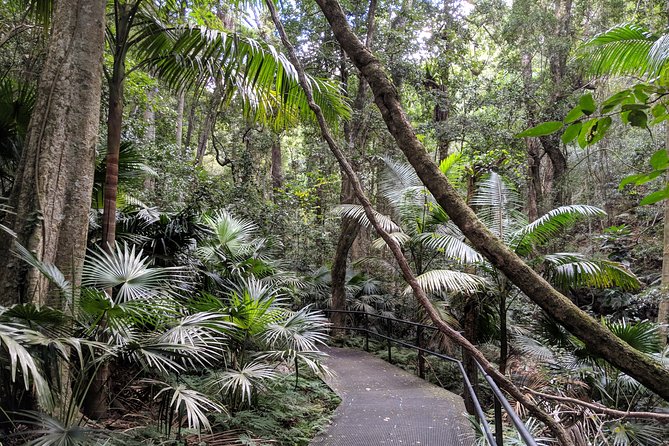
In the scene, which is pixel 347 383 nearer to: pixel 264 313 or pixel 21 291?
pixel 264 313

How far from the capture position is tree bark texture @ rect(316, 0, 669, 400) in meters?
1.86

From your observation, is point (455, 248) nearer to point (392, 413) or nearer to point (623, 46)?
point (392, 413)

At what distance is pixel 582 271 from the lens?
6.35 m

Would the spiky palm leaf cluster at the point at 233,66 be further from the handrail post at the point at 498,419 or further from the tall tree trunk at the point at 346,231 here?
the tall tree trunk at the point at 346,231

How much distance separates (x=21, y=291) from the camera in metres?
3.24

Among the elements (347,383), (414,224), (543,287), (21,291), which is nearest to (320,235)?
(414,224)

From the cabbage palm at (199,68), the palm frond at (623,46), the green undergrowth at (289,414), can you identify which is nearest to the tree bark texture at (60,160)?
the cabbage palm at (199,68)

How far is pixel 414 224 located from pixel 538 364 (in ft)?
9.80

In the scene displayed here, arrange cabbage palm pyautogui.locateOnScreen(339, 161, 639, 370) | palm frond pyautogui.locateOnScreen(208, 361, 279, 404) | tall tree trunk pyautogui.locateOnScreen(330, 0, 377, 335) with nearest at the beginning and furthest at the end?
palm frond pyautogui.locateOnScreen(208, 361, 279, 404) < cabbage palm pyautogui.locateOnScreen(339, 161, 639, 370) < tall tree trunk pyautogui.locateOnScreen(330, 0, 377, 335)

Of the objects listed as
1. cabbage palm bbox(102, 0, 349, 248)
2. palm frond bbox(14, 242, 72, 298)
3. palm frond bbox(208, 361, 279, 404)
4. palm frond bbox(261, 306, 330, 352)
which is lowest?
palm frond bbox(208, 361, 279, 404)

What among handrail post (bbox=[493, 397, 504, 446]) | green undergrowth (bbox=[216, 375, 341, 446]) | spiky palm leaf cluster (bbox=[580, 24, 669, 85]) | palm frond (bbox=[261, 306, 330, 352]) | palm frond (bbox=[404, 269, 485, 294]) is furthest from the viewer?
palm frond (bbox=[404, 269, 485, 294])

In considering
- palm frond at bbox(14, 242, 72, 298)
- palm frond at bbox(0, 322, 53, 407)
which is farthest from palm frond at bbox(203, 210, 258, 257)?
palm frond at bbox(0, 322, 53, 407)

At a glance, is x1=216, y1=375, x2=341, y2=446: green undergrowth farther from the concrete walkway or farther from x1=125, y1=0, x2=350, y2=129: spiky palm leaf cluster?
x1=125, y1=0, x2=350, y2=129: spiky palm leaf cluster

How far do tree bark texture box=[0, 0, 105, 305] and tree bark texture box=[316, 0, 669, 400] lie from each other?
2475 millimetres
